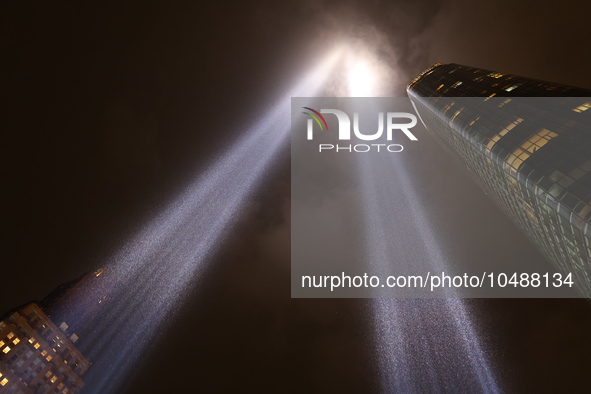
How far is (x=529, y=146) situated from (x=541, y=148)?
7.78 ft

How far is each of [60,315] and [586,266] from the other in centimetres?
13498

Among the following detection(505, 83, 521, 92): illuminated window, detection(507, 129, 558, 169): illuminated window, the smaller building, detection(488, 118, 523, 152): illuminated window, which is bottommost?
the smaller building

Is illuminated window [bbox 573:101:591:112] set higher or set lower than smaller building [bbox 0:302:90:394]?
higher

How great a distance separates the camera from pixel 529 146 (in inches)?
1794

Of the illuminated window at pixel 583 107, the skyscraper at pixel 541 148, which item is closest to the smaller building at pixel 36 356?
the skyscraper at pixel 541 148

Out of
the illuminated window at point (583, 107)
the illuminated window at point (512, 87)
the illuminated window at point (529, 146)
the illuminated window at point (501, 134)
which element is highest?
the illuminated window at point (512, 87)

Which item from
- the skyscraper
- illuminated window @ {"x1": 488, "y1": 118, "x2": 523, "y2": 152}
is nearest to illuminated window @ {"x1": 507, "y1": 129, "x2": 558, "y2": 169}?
the skyscraper

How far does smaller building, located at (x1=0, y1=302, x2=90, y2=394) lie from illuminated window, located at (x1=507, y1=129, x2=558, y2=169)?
11542cm

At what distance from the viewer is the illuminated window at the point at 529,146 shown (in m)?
44.0

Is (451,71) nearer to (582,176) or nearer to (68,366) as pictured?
(582,176)

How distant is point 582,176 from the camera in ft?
116

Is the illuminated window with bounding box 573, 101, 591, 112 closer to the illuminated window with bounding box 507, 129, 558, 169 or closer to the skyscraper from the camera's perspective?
the skyscraper

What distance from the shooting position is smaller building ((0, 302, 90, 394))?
251ft

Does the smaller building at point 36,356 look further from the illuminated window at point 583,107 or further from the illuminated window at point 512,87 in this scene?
the illuminated window at point 512,87
